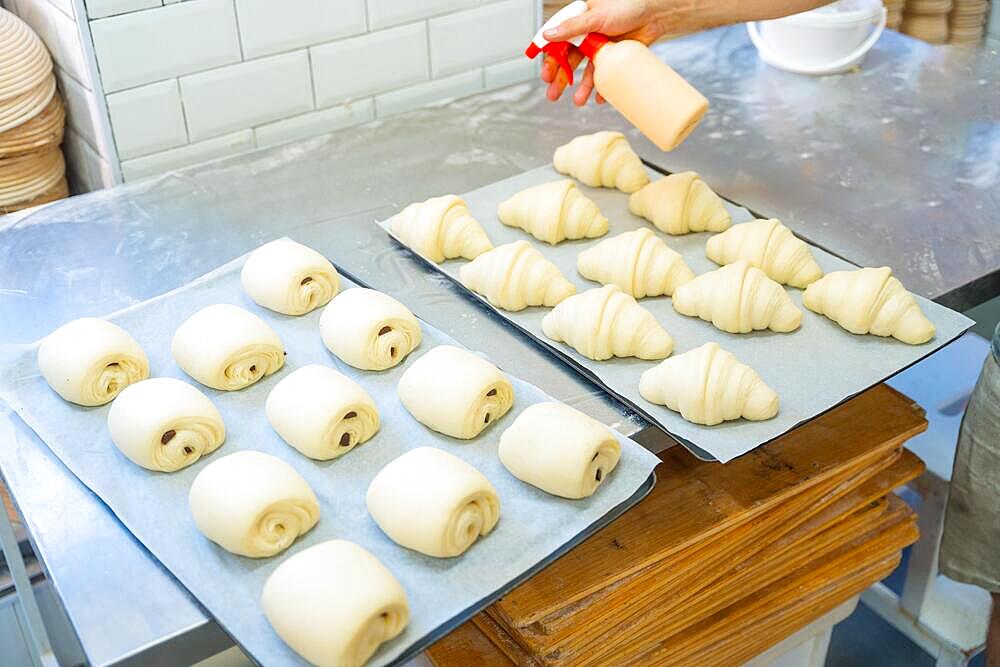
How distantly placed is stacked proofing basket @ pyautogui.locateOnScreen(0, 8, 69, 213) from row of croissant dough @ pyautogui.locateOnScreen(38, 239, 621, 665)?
67cm

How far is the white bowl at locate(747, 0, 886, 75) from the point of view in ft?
7.63

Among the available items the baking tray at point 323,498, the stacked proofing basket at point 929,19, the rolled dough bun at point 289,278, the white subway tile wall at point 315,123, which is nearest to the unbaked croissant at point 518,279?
the baking tray at point 323,498

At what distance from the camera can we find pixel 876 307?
56.6 inches

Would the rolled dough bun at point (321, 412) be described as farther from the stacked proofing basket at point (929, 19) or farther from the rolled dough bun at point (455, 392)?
the stacked proofing basket at point (929, 19)

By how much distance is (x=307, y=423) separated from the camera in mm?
1245

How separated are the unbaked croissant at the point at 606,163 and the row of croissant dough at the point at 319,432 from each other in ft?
1.89

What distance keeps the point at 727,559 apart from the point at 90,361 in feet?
3.09

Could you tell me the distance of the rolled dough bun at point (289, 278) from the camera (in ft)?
4.94

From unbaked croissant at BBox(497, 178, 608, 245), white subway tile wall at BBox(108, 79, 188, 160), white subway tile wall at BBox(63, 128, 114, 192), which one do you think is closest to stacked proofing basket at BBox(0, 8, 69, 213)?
white subway tile wall at BBox(63, 128, 114, 192)

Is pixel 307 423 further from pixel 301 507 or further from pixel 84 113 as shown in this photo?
pixel 84 113

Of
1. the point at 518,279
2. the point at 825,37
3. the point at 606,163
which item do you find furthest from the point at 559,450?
the point at 825,37

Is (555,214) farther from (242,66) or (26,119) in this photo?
(26,119)

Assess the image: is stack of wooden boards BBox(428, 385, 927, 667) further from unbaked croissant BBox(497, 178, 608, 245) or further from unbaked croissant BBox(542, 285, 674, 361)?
unbaked croissant BBox(497, 178, 608, 245)

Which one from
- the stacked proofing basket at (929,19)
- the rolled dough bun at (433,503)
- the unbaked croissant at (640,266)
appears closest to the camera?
the rolled dough bun at (433,503)
